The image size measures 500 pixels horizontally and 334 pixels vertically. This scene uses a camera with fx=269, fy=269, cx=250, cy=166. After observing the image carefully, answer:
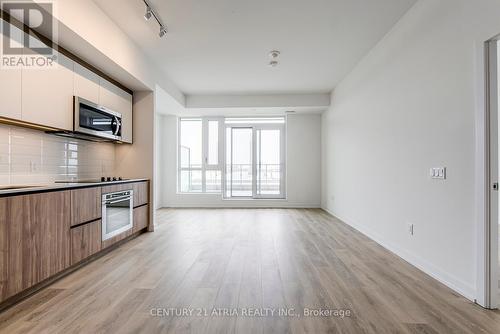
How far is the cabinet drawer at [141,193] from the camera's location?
13.0 feet

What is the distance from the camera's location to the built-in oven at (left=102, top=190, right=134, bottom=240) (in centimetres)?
314

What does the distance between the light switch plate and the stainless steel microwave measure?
146 inches

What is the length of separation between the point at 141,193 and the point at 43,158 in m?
1.44

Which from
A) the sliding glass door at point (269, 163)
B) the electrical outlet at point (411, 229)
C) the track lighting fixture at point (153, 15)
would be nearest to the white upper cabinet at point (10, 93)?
the track lighting fixture at point (153, 15)

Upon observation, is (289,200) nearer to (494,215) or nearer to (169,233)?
(169,233)

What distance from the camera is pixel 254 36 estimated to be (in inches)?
139

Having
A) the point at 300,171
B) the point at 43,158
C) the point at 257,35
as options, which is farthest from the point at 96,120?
the point at 300,171

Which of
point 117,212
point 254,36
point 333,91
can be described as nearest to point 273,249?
point 117,212

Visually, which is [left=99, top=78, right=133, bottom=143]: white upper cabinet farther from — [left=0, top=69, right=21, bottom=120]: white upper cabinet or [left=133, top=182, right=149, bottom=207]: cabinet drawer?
[left=0, top=69, right=21, bottom=120]: white upper cabinet

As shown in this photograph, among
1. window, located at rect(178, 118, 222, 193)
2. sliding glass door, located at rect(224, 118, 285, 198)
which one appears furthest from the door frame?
window, located at rect(178, 118, 222, 193)

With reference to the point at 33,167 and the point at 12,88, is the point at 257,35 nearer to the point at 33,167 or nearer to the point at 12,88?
the point at 12,88

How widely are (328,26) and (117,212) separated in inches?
138

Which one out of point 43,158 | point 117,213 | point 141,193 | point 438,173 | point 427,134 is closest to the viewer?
point 438,173

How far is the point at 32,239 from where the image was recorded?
212cm
